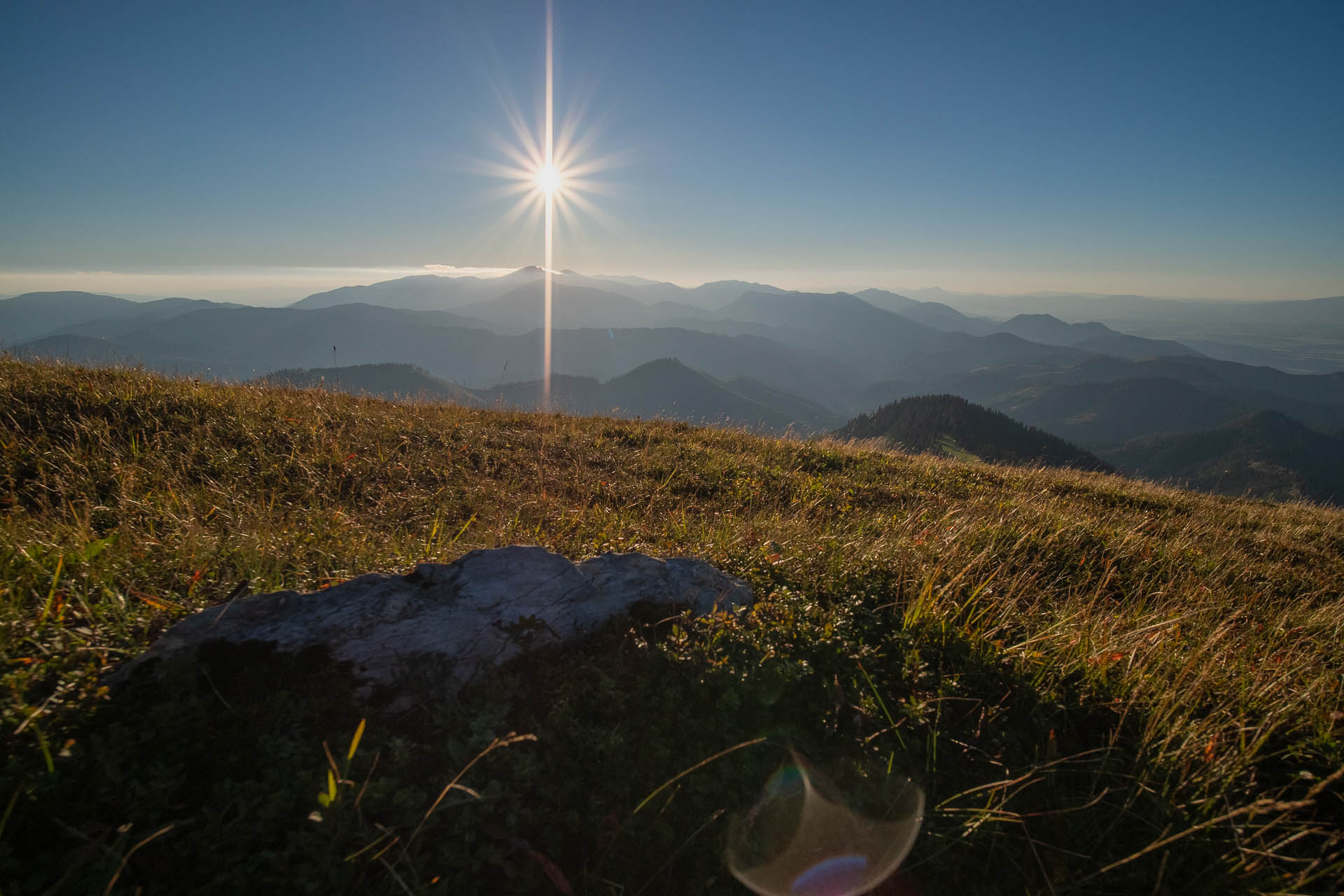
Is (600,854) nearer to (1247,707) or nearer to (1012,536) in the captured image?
(1247,707)

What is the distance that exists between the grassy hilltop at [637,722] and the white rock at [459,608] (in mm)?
187

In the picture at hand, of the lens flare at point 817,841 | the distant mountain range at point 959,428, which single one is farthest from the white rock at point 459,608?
the distant mountain range at point 959,428

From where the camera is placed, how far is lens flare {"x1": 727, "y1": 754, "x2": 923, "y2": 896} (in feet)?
8.20

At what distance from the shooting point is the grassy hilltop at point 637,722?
2.20 meters

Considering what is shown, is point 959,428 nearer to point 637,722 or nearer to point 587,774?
point 637,722

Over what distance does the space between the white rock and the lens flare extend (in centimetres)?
120

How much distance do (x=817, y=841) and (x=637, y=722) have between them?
3.41ft

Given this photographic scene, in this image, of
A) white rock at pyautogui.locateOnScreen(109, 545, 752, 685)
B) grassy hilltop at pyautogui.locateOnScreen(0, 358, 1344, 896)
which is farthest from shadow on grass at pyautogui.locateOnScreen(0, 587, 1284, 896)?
white rock at pyautogui.locateOnScreen(109, 545, 752, 685)

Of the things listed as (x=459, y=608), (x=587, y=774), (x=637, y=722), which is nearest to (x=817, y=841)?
(x=637, y=722)

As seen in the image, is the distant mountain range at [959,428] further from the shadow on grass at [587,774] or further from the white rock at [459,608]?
the shadow on grass at [587,774]

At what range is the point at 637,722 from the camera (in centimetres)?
298

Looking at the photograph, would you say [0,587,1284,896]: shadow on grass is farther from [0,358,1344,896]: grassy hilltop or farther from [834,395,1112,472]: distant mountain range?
[834,395,1112,472]: distant mountain range

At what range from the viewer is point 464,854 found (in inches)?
87.9

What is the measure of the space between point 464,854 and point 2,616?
288cm
